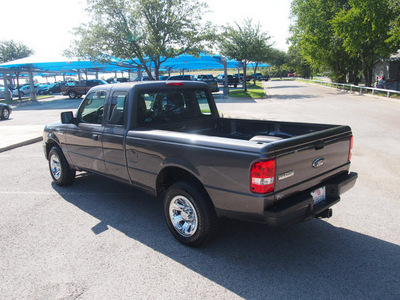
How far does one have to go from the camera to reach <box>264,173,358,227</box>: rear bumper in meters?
2.92

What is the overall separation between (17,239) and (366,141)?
8821 millimetres

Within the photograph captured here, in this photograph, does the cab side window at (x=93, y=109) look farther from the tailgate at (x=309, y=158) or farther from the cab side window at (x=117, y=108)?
the tailgate at (x=309, y=158)

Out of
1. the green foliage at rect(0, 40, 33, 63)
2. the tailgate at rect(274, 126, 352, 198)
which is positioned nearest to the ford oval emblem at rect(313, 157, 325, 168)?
the tailgate at rect(274, 126, 352, 198)

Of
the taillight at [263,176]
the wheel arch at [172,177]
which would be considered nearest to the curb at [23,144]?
the wheel arch at [172,177]

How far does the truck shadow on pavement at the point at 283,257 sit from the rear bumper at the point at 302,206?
20.4 inches

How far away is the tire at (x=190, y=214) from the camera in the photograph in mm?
3403

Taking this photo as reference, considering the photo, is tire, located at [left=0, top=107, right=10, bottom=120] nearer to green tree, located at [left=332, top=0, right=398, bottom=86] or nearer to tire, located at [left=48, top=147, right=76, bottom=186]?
tire, located at [left=48, top=147, right=76, bottom=186]

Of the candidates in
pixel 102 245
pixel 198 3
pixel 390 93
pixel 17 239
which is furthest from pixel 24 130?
pixel 390 93

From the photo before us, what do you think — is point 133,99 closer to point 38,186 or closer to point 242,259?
point 242,259

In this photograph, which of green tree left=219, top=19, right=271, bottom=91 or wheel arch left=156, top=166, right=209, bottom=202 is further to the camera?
green tree left=219, top=19, right=271, bottom=91

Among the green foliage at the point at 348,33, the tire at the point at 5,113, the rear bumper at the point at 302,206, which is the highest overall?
the green foliage at the point at 348,33

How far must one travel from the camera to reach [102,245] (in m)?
3.82

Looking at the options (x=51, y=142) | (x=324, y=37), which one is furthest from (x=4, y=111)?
(x=324, y=37)

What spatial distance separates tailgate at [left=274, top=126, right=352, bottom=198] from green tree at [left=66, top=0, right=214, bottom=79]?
21217mm
